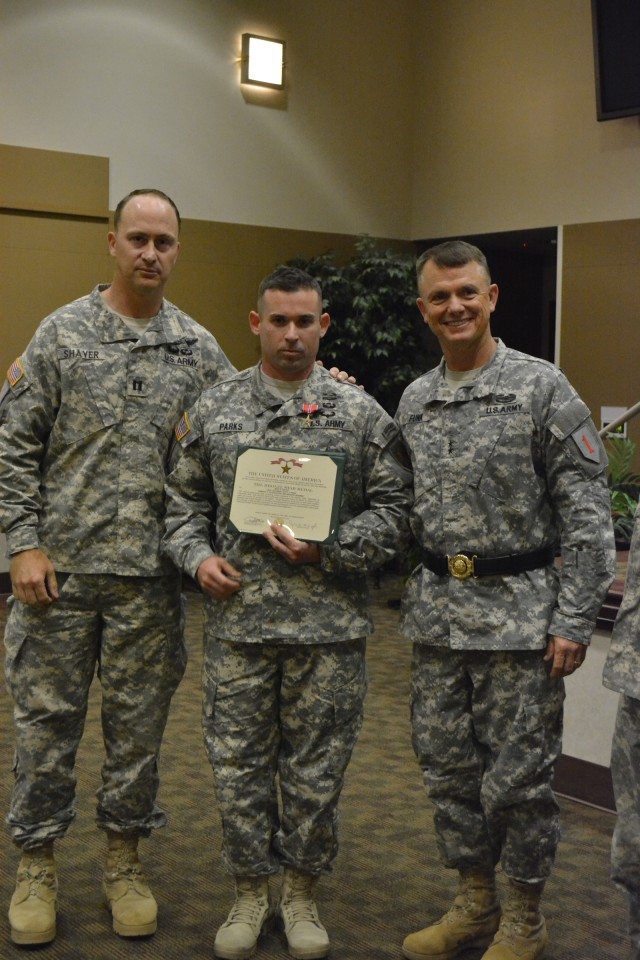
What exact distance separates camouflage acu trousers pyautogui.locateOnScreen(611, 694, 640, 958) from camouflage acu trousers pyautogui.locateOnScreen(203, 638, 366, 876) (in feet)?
2.30

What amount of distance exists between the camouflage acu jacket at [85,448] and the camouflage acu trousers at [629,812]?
1.13 meters

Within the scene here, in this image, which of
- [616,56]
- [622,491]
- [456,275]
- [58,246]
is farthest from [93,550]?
[616,56]

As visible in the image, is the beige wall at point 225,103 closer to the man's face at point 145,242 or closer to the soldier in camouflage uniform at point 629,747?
the man's face at point 145,242

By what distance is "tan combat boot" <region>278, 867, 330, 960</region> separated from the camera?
2461 millimetres

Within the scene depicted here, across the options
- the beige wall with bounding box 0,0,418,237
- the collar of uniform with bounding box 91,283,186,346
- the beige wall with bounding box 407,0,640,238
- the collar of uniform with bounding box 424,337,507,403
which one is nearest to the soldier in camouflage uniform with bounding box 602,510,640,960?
the collar of uniform with bounding box 424,337,507,403

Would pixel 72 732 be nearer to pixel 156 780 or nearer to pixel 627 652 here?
pixel 156 780

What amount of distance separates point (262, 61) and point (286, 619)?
245 inches

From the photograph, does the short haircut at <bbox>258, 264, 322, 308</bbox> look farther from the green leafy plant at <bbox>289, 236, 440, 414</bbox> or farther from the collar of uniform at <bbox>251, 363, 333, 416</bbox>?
the green leafy plant at <bbox>289, 236, 440, 414</bbox>

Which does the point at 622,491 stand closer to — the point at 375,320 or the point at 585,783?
the point at 585,783

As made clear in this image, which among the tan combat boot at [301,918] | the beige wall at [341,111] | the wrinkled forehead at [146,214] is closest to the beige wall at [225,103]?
the beige wall at [341,111]

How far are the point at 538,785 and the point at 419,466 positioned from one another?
729mm

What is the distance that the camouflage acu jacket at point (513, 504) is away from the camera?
2.30 meters

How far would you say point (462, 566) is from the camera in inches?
94.0

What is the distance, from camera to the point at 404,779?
12.2 feet
